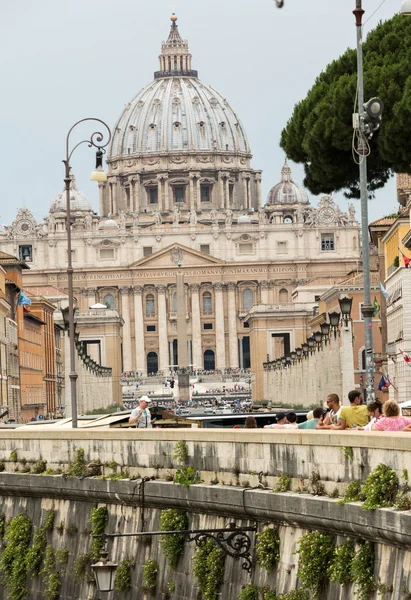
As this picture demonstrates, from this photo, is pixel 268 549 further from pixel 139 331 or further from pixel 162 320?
pixel 139 331

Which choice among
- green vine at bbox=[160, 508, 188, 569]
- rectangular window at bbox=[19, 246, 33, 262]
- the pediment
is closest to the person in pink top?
green vine at bbox=[160, 508, 188, 569]

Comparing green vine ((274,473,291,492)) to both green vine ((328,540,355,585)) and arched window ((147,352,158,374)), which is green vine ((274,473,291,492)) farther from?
arched window ((147,352,158,374))

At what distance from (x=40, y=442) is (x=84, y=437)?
145 centimetres

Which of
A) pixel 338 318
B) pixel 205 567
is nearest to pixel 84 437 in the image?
pixel 205 567

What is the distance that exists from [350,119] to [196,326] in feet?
552

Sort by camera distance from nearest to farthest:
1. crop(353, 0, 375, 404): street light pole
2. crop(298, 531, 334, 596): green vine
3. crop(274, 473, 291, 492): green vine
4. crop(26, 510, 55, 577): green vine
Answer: crop(298, 531, 334, 596): green vine
crop(274, 473, 291, 492): green vine
crop(26, 510, 55, 577): green vine
crop(353, 0, 375, 404): street light pole

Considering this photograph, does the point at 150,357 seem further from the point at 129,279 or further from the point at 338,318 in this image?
the point at 338,318

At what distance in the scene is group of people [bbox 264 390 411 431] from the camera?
A: 16.6 meters

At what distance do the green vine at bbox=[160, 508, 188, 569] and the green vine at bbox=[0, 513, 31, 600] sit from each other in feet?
12.8

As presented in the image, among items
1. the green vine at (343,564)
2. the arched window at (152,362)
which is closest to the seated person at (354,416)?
the green vine at (343,564)

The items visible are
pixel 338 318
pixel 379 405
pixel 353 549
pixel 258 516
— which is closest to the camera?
pixel 353 549

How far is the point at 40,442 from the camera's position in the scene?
79.0 ft

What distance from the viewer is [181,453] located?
1970cm

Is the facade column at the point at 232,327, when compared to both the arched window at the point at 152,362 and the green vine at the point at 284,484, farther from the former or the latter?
the green vine at the point at 284,484
